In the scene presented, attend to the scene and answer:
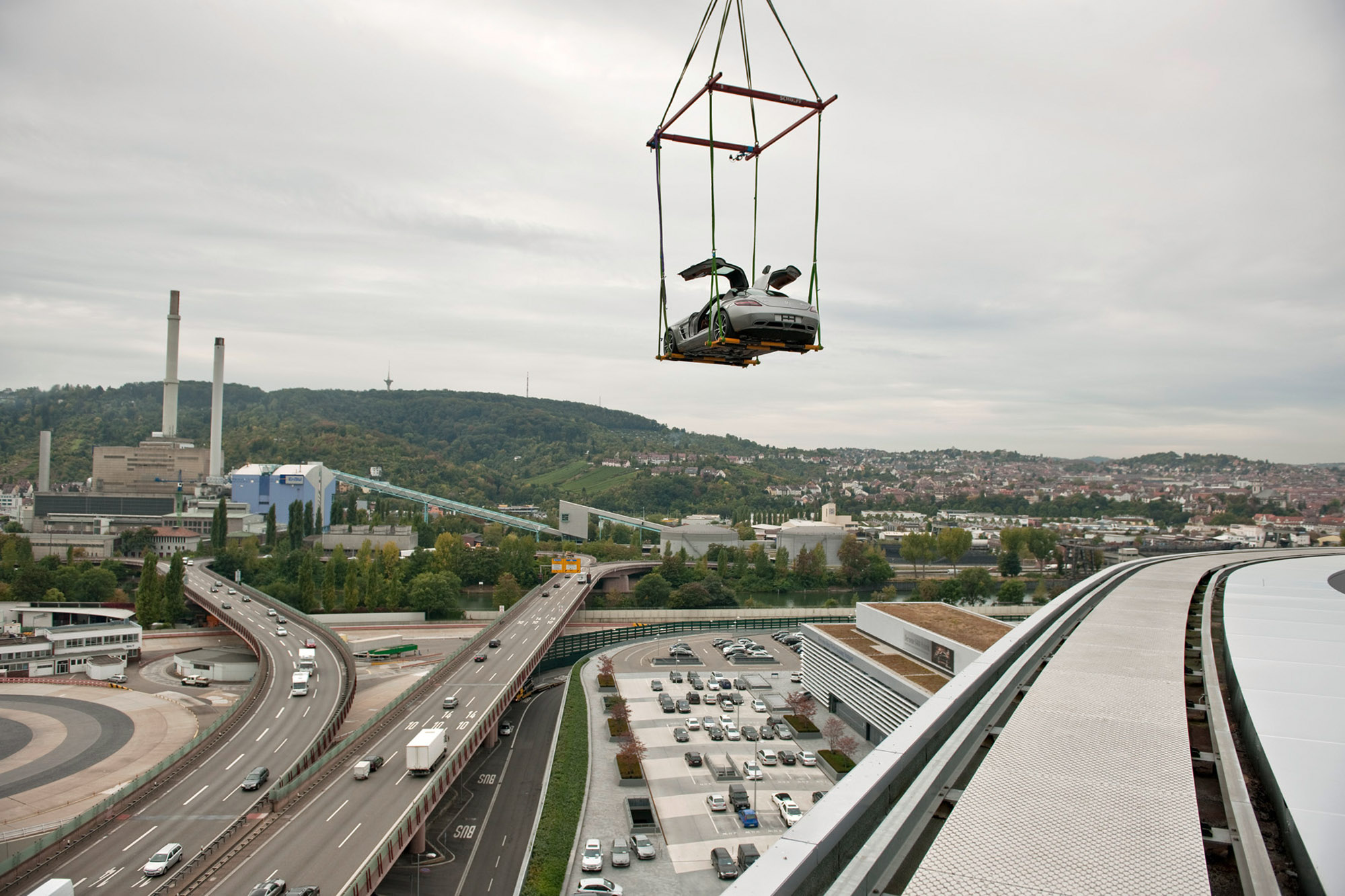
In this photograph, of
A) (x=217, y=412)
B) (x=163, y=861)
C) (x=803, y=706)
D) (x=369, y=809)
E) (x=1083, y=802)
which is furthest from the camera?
(x=217, y=412)

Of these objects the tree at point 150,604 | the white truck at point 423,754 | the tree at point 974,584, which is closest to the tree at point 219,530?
the tree at point 150,604

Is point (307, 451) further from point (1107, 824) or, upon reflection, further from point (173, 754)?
point (1107, 824)

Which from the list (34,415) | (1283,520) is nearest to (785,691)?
(1283,520)

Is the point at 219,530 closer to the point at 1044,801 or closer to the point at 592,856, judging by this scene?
the point at 592,856

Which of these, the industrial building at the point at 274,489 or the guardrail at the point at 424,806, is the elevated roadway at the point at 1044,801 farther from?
the industrial building at the point at 274,489

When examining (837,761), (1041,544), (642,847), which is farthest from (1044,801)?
(1041,544)

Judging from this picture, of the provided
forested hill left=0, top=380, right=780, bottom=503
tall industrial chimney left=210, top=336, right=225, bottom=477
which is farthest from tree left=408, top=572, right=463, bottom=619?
forested hill left=0, top=380, right=780, bottom=503

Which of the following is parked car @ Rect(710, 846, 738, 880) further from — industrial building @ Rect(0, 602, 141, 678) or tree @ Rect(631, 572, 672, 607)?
tree @ Rect(631, 572, 672, 607)
